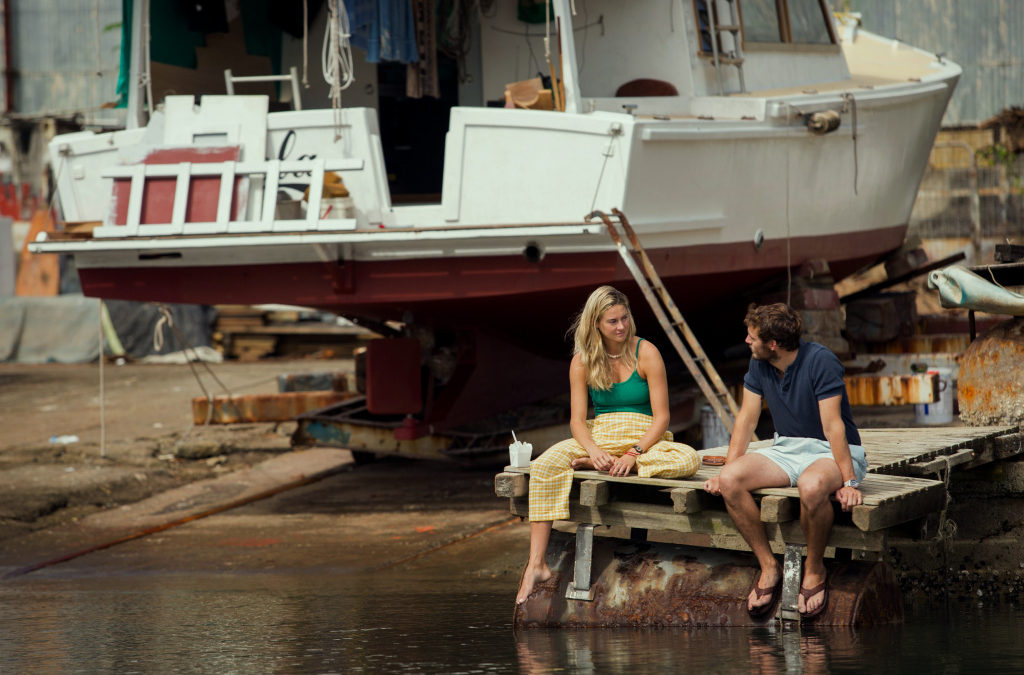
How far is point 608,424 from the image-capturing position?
20.5 ft

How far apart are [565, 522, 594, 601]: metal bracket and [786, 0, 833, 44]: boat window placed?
6.87m

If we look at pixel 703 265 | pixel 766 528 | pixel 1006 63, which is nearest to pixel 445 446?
pixel 703 265

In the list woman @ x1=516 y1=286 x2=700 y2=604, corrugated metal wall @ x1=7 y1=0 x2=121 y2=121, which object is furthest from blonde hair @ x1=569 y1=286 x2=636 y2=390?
corrugated metal wall @ x1=7 y1=0 x2=121 y2=121

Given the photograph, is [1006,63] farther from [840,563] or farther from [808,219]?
[840,563]

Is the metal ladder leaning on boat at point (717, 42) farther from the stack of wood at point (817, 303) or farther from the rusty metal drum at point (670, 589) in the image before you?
the rusty metal drum at point (670, 589)

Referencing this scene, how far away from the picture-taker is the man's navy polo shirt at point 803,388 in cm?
570

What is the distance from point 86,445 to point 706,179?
6158 millimetres

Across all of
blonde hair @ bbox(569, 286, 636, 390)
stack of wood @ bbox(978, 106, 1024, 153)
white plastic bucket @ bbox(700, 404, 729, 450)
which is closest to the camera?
blonde hair @ bbox(569, 286, 636, 390)

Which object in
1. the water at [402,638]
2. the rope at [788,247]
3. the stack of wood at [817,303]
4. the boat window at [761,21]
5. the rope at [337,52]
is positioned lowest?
the water at [402,638]

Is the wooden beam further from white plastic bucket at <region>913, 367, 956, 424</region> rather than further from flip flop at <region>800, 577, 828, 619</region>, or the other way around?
white plastic bucket at <region>913, 367, 956, 424</region>

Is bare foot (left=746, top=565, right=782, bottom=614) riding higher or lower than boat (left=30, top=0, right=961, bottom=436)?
lower

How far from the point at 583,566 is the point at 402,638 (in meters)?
0.88

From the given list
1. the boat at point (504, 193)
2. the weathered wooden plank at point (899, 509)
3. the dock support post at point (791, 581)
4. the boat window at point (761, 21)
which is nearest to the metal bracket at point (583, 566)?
the dock support post at point (791, 581)

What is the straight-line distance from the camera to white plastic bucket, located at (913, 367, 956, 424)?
10.2 meters
